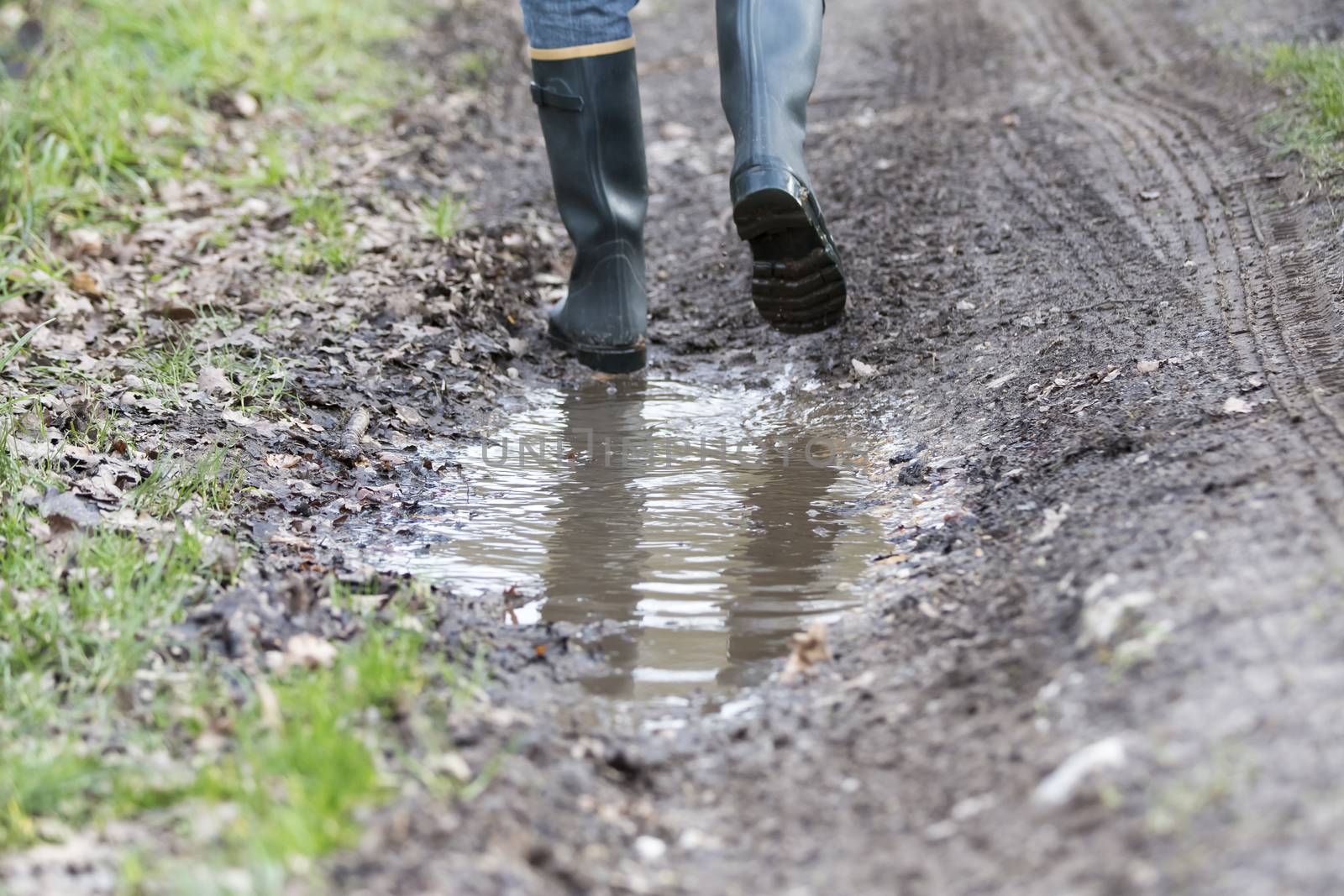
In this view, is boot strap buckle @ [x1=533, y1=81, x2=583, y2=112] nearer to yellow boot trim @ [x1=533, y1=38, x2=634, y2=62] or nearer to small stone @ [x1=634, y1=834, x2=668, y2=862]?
yellow boot trim @ [x1=533, y1=38, x2=634, y2=62]

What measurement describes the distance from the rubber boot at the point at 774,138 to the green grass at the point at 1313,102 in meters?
1.49

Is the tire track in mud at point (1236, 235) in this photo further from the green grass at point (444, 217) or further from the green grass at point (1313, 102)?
the green grass at point (444, 217)

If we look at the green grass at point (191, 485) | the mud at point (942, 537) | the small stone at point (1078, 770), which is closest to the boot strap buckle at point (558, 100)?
the mud at point (942, 537)

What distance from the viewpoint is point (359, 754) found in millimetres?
1486

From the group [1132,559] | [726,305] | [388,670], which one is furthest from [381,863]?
[726,305]

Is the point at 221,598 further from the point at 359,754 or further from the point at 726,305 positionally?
the point at 726,305

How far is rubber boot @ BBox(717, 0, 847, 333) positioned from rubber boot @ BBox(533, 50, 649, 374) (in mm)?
338

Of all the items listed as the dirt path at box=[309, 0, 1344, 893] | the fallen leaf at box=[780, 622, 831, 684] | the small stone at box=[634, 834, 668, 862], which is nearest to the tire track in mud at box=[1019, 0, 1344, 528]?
the dirt path at box=[309, 0, 1344, 893]

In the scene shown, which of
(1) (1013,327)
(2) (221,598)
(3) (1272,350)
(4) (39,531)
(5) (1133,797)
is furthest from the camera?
(1) (1013,327)

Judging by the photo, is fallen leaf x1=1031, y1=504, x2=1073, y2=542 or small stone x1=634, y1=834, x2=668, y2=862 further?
fallen leaf x1=1031, y1=504, x2=1073, y2=542

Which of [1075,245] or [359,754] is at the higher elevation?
[1075,245]

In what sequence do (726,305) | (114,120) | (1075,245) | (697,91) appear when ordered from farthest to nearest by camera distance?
(697,91)
(114,120)
(726,305)
(1075,245)

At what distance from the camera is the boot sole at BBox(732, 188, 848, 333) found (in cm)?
275

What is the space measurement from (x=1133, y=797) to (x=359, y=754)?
0.93m
